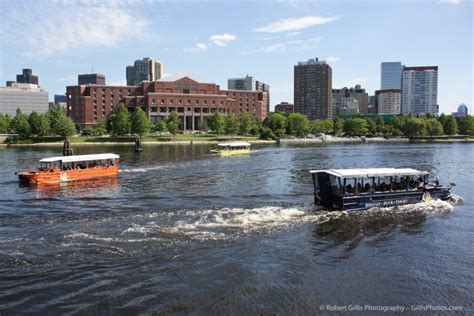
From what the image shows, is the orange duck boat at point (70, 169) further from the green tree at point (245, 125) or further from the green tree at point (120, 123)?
the green tree at point (245, 125)

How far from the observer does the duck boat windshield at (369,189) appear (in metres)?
37.0

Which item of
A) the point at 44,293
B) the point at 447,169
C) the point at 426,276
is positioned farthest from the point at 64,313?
the point at 447,169

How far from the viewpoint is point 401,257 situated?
85.6ft

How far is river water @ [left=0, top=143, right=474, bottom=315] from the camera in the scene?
2000 centimetres

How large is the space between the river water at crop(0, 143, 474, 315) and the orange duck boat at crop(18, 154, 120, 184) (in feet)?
31.2

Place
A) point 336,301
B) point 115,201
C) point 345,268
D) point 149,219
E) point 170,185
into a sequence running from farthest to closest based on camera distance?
point 170,185 < point 115,201 < point 149,219 < point 345,268 < point 336,301

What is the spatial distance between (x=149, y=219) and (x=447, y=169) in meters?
58.2

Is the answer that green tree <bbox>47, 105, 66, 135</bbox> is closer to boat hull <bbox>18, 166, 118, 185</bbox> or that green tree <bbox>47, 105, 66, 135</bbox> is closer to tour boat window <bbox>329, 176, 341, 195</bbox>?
boat hull <bbox>18, 166, 118, 185</bbox>

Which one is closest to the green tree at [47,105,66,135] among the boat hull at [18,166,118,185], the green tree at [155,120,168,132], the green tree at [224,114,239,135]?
the green tree at [155,120,168,132]

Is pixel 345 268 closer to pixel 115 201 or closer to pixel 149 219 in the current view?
pixel 149 219

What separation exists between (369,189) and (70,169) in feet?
123

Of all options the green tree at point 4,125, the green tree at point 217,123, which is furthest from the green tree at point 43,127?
the green tree at point 217,123

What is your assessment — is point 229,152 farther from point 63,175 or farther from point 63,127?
point 63,127

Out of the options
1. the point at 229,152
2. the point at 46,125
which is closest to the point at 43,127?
the point at 46,125
